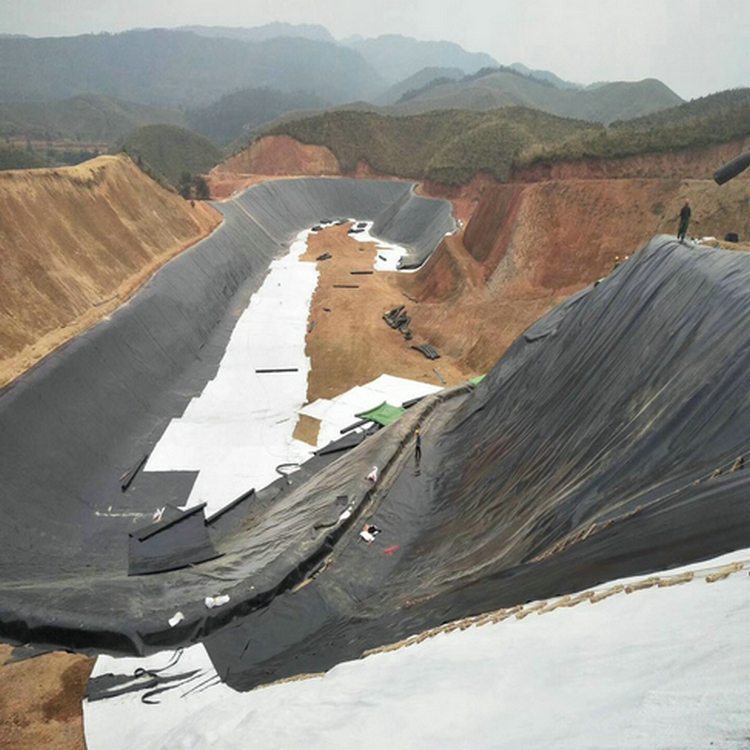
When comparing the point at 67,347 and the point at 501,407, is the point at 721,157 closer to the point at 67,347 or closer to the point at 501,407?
the point at 501,407

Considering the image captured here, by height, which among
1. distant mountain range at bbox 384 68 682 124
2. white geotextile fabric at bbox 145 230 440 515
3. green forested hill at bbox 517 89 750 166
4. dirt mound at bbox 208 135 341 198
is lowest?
white geotextile fabric at bbox 145 230 440 515

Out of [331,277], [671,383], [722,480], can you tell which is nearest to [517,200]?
[331,277]

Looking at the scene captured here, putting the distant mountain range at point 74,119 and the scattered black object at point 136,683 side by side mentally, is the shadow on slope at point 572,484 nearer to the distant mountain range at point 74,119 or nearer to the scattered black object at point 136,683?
the scattered black object at point 136,683

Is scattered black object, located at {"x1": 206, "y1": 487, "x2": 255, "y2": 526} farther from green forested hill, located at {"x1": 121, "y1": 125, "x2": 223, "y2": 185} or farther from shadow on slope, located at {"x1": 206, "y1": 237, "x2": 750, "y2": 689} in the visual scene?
green forested hill, located at {"x1": 121, "y1": 125, "x2": 223, "y2": 185}

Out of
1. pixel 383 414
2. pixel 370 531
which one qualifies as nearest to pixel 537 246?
Answer: pixel 383 414

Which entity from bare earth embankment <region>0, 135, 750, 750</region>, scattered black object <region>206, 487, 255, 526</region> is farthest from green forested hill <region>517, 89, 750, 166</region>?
scattered black object <region>206, 487, 255, 526</region>

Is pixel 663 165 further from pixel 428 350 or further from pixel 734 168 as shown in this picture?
pixel 734 168
